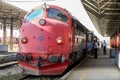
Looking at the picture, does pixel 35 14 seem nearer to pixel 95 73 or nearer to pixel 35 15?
pixel 35 15

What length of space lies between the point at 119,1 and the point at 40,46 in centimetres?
2158

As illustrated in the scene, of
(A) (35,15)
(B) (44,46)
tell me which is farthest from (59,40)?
(A) (35,15)

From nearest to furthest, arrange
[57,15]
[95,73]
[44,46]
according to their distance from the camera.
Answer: [44,46] → [57,15] → [95,73]

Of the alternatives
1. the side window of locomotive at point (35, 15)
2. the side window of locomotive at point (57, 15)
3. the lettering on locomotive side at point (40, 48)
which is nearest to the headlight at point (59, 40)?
the lettering on locomotive side at point (40, 48)

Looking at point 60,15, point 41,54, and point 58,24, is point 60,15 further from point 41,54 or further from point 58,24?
point 41,54

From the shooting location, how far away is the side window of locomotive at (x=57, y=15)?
16.7 metres

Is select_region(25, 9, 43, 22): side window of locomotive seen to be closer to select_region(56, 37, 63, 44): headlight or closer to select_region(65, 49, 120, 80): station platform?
select_region(56, 37, 63, 44): headlight

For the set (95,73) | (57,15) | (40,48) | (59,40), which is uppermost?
(57,15)

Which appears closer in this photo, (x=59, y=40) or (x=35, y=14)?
(x=59, y=40)

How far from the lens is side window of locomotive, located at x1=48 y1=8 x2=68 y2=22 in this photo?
16.7 meters

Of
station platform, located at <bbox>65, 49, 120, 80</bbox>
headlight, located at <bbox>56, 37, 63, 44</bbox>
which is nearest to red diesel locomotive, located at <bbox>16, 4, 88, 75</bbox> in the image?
headlight, located at <bbox>56, 37, 63, 44</bbox>

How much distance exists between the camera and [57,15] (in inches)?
661

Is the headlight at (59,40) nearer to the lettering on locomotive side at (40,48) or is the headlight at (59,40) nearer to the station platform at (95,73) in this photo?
the lettering on locomotive side at (40,48)

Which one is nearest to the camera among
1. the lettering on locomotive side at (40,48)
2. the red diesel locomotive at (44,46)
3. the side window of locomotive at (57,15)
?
the red diesel locomotive at (44,46)
